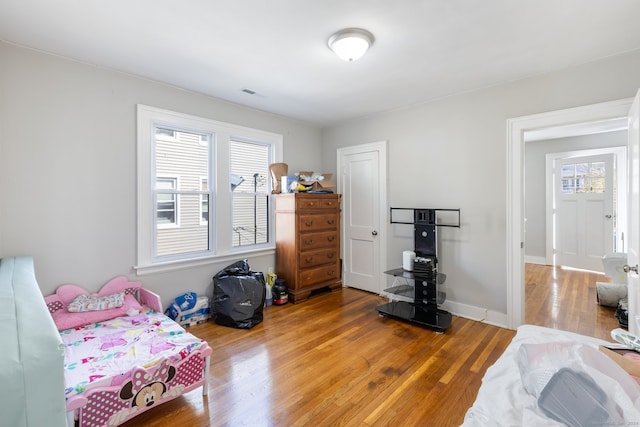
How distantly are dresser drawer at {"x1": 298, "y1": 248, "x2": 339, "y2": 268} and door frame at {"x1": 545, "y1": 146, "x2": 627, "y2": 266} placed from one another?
4231 millimetres

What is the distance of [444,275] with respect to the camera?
10.9 ft

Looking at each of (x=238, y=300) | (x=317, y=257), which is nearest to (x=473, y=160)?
(x=317, y=257)

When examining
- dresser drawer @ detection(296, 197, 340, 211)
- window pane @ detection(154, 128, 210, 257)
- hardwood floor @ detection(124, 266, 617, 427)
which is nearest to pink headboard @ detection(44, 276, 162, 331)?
window pane @ detection(154, 128, 210, 257)

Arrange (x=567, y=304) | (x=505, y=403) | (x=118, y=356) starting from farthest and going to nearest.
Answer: (x=567, y=304) → (x=118, y=356) → (x=505, y=403)

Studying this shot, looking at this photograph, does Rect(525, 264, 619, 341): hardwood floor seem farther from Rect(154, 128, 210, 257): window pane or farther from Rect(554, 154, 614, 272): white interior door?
Rect(154, 128, 210, 257): window pane

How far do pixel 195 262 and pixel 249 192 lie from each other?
1113 mm

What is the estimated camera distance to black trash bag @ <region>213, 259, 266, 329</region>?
3.01 m

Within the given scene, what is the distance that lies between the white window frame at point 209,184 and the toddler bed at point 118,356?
0.47m

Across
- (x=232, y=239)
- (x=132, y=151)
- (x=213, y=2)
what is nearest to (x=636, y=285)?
(x=213, y=2)

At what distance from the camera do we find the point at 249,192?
386cm

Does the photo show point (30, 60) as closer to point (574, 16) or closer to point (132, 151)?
point (132, 151)

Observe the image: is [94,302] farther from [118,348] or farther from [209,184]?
[209,184]

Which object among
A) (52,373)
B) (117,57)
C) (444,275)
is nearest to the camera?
(52,373)

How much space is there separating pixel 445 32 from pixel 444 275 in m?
2.37
